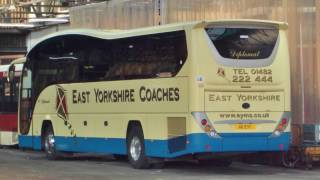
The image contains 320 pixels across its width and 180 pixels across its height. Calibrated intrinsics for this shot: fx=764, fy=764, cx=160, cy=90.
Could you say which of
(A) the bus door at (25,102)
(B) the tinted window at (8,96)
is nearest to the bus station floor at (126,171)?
(A) the bus door at (25,102)

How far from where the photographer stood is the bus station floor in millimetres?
16016

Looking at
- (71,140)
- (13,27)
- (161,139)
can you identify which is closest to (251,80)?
(161,139)

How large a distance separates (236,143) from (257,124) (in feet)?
2.13

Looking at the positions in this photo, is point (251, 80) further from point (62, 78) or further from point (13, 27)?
point (13, 27)

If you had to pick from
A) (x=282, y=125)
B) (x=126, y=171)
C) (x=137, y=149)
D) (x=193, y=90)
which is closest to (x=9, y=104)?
(x=137, y=149)

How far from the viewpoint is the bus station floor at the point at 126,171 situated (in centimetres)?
1602

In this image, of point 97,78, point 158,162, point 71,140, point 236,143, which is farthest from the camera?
point 71,140

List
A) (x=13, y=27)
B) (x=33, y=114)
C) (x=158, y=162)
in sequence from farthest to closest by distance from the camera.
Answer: (x=13, y=27), (x=33, y=114), (x=158, y=162)

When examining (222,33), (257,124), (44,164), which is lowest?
(44,164)

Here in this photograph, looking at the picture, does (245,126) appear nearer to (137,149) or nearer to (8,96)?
(137,149)

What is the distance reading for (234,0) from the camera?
21203mm

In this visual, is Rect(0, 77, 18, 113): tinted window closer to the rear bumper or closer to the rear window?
the rear bumper

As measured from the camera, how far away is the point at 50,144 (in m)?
22.0

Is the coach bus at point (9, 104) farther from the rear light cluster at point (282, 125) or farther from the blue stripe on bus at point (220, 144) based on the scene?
the rear light cluster at point (282, 125)
